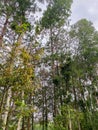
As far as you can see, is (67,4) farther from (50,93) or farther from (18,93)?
(18,93)

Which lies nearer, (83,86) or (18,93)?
(18,93)

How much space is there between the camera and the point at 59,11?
15578 millimetres

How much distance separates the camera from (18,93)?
18.7 ft

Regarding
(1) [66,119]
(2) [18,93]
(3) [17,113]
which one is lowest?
(3) [17,113]

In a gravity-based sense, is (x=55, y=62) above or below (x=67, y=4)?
below

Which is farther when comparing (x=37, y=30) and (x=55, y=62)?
(x=55, y=62)

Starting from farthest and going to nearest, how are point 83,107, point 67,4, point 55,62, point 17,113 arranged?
point 83,107 < point 55,62 < point 67,4 < point 17,113

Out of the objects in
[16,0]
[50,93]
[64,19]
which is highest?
[64,19]

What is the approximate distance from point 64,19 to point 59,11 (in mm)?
743

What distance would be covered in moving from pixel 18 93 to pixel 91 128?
12.6 m

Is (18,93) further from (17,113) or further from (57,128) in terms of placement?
(57,128)

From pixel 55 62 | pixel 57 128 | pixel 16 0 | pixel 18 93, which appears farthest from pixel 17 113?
pixel 55 62

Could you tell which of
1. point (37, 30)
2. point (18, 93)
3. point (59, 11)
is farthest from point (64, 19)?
point (18, 93)

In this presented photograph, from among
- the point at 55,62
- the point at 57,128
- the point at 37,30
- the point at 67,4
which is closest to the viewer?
the point at 37,30
